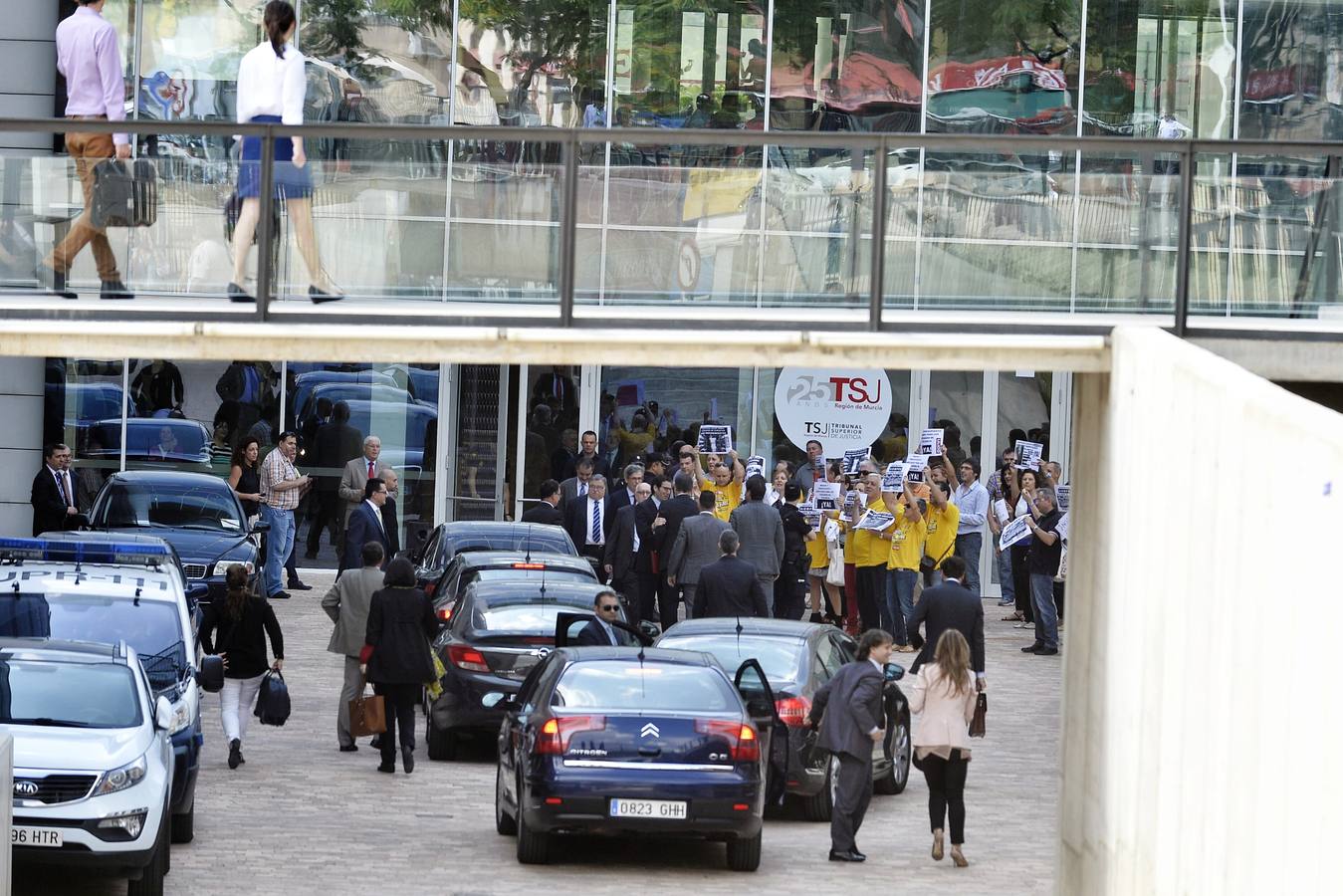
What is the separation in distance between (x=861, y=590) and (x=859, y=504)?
105 cm

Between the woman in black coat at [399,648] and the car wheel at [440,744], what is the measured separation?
610 mm

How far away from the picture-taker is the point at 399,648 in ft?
54.2

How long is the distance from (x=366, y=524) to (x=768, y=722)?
895 centimetres

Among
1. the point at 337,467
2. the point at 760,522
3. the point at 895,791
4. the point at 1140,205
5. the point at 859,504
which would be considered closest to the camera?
the point at 1140,205

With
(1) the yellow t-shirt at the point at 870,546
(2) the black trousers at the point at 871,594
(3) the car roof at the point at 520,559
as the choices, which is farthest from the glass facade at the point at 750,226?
(2) the black trousers at the point at 871,594

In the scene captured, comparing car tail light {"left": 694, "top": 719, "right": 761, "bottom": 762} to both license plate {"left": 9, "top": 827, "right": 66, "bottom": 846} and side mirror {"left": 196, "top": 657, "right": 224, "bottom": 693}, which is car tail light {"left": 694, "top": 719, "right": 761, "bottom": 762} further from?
license plate {"left": 9, "top": 827, "right": 66, "bottom": 846}

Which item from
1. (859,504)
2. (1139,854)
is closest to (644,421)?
(859,504)

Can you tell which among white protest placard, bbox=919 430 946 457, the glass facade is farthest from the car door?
white protest placard, bbox=919 430 946 457

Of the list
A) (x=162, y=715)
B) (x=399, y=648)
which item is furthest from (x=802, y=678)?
(x=162, y=715)

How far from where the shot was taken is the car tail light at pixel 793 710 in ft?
50.8

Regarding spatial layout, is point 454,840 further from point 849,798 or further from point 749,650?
point 749,650

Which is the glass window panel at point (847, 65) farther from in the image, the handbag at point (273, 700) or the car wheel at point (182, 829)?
the car wheel at point (182, 829)

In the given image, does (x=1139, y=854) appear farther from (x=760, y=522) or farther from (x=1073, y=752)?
(x=760, y=522)

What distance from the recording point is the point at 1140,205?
518 inches
